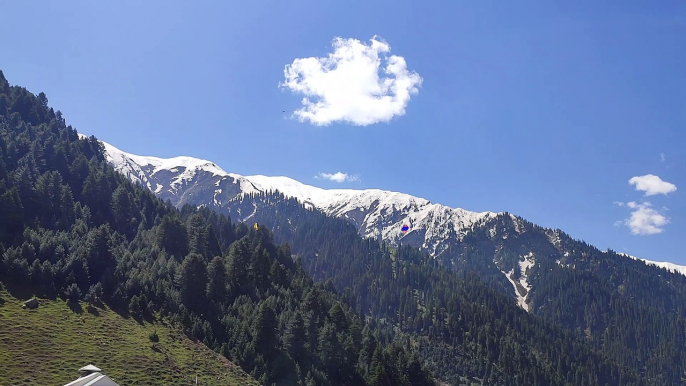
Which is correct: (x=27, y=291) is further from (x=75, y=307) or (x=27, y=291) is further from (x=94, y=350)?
(x=94, y=350)

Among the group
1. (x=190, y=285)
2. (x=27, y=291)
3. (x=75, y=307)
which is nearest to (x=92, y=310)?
(x=75, y=307)

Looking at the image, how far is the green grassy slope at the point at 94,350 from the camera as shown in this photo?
8100 centimetres

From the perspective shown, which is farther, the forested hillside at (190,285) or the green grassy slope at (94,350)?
the forested hillside at (190,285)

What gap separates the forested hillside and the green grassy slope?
531 centimetres

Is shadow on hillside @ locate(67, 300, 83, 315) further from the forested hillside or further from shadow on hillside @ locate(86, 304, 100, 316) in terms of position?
the forested hillside

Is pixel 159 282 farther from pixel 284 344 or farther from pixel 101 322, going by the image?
pixel 284 344

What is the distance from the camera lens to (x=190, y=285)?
134625 millimetres

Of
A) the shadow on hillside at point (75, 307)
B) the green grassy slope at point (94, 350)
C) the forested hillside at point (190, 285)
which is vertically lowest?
the green grassy slope at point (94, 350)

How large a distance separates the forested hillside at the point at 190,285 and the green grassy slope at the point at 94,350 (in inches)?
209

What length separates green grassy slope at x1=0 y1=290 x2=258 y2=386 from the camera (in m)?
81.0

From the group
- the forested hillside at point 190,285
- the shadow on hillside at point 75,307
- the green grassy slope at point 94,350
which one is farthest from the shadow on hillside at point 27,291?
the shadow on hillside at point 75,307

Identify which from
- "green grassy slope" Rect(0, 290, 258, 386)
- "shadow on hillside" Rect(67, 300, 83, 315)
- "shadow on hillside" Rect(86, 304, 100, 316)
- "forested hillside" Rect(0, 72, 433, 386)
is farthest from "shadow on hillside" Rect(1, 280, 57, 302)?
"shadow on hillside" Rect(86, 304, 100, 316)

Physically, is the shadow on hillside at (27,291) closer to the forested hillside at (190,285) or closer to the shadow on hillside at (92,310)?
the forested hillside at (190,285)

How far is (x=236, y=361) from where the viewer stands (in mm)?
110750
